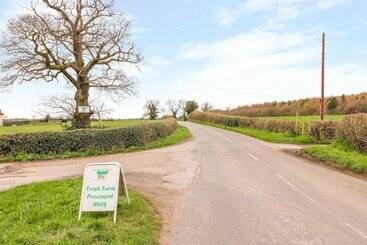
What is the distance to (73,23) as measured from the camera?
34906 millimetres

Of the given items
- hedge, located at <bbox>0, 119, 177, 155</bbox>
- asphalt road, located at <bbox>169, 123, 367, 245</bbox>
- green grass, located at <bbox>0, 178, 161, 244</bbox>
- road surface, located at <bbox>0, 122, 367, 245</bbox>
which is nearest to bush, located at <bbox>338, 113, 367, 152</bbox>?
road surface, located at <bbox>0, 122, 367, 245</bbox>

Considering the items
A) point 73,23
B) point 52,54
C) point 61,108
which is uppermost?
point 73,23

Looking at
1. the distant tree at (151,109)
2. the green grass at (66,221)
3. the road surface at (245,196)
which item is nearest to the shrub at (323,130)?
the road surface at (245,196)

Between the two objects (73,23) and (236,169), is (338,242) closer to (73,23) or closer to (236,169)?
(236,169)

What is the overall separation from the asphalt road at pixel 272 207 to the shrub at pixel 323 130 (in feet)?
44.5

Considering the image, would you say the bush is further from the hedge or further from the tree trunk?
the tree trunk

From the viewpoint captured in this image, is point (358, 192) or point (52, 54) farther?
point (52, 54)

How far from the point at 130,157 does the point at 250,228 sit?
1558cm

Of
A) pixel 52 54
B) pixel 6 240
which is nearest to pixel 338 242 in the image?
pixel 6 240

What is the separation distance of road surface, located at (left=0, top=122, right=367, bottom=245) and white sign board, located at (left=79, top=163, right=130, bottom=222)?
129 centimetres

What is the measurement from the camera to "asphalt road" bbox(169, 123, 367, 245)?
30.6 ft

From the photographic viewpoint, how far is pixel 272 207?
12.0 metres

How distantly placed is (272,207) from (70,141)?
→ 55.6ft

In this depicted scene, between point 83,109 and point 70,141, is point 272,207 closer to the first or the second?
point 70,141
